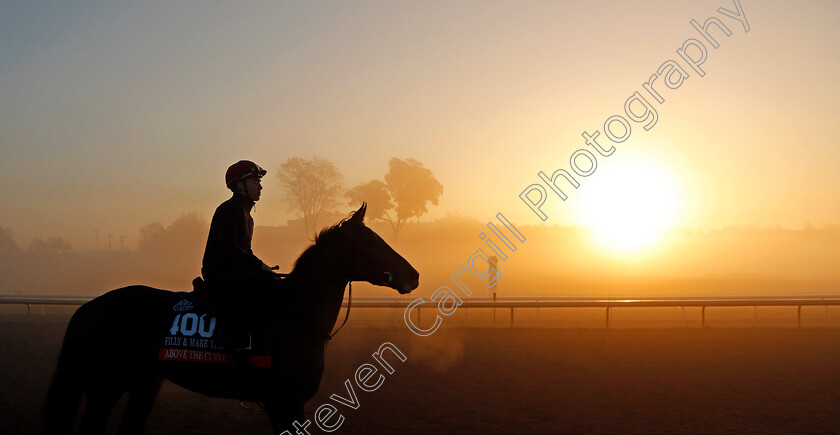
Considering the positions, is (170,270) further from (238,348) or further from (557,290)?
(238,348)

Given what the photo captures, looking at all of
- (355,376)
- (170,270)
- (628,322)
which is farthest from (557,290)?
(170,270)

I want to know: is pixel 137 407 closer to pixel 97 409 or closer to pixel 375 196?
pixel 97 409

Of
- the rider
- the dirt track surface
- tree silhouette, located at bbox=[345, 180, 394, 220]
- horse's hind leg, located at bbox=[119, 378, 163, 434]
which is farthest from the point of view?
tree silhouette, located at bbox=[345, 180, 394, 220]

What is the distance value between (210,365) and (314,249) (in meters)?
1.27

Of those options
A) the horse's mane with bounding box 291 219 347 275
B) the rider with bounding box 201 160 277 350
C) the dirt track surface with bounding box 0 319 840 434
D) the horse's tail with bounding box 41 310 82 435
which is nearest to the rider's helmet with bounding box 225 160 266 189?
the rider with bounding box 201 160 277 350

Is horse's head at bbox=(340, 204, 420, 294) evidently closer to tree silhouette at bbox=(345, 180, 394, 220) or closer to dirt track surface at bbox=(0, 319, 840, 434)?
dirt track surface at bbox=(0, 319, 840, 434)

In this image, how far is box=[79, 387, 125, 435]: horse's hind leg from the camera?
4.90 metres

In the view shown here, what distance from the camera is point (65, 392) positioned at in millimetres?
4941

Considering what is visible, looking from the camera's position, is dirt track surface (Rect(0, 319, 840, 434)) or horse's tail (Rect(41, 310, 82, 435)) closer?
horse's tail (Rect(41, 310, 82, 435))

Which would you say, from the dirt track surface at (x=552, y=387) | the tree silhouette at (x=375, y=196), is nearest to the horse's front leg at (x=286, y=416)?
the dirt track surface at (x=552, y=387)

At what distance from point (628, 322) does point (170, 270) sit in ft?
152

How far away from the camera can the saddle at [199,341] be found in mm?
4824

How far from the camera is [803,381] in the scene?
34.5 ft

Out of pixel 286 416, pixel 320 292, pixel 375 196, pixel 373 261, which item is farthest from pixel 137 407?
pixel 375 196
